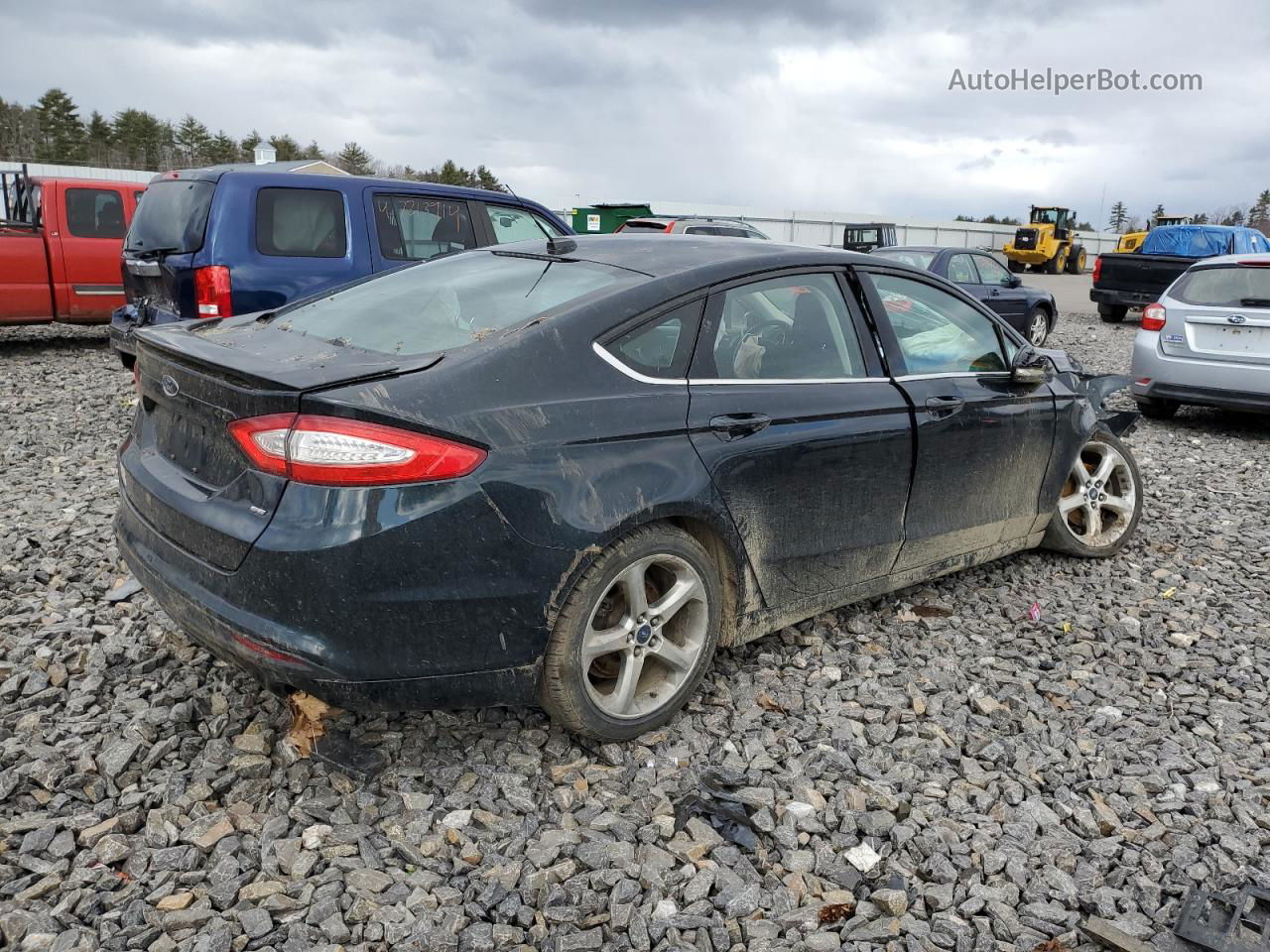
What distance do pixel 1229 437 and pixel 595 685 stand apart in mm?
7590

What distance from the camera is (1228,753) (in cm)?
327

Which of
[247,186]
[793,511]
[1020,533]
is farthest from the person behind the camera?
[247,186]

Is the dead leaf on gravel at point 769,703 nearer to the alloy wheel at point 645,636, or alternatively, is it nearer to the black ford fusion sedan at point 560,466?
the black ford fusion sedan at point 560,466

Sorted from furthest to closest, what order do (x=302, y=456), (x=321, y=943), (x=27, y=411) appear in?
(x=27, y=411) → (x=302, y=456) → (x=321, y=943)

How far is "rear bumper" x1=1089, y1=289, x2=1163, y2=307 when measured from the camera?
17.5 meters

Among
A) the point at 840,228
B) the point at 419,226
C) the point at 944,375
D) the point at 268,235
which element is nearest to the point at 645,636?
the point at 944,375

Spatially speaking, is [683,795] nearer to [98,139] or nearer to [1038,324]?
[1038,324]

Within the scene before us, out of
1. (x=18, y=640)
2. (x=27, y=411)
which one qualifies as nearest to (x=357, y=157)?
(x=27, y=411)

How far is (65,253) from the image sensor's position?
10.5 m

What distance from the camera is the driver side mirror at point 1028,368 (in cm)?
424

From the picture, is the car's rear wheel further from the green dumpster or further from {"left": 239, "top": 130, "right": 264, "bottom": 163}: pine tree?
{"left": 239, "top": 130, "right": 264, "bottom": 163}: pine tree

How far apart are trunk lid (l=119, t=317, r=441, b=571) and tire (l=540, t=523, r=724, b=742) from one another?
81 cm

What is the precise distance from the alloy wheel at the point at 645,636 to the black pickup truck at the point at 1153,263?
53.5 ft

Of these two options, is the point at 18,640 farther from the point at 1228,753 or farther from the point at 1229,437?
the point at 1229,437
